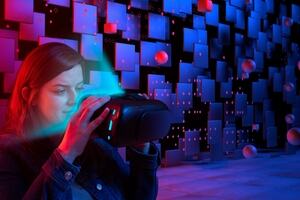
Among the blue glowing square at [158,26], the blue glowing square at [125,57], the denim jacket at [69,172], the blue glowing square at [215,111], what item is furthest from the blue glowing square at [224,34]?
the denim jacket at [69,172]

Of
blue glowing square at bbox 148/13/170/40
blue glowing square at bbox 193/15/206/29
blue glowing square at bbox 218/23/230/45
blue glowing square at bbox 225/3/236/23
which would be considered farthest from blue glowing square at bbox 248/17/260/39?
blue glowing square at bbox 148/13/170/40

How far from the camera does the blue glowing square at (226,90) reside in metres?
3.79

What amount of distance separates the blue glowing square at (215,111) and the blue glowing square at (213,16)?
656 millimetres

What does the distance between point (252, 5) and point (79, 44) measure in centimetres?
213

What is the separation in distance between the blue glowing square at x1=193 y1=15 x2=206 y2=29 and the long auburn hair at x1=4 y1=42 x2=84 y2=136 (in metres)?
2.70

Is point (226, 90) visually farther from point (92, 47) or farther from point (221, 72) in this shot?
point (92, 47)

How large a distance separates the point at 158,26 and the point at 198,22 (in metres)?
0.48

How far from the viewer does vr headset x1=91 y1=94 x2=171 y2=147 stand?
677 mm

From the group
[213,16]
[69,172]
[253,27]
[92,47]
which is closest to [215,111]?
[213,16]

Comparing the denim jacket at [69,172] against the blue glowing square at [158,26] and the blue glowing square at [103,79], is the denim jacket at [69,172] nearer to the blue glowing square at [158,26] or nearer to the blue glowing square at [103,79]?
the blue glowing square at [103,79]

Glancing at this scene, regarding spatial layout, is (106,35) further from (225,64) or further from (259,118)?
(259,118)

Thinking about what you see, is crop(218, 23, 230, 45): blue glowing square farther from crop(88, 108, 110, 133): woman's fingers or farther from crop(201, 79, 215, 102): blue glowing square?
crop(88, 108, 110, 133): woman's fingers

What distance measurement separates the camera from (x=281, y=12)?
461 cm

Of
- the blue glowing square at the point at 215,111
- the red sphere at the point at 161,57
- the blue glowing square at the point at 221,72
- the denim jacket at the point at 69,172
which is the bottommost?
the blue glowing square at the point at 215,111
